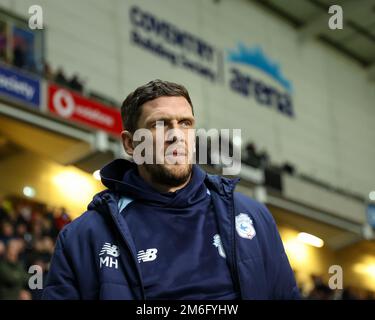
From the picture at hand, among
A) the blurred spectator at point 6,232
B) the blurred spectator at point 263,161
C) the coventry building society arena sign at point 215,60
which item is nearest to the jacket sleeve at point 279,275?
the blurred spectator at point 6,232

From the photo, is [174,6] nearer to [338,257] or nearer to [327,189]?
Answer: [327,189]

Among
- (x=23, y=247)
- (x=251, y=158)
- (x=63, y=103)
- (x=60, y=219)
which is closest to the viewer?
(x=23, y=247)

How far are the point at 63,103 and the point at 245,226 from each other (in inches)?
446

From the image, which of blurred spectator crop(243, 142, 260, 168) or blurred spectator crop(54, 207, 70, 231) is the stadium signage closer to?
blurred spectator crop(54, 207, 70, 231)

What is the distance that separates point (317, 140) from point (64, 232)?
73.7 ft

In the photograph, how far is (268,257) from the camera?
2.17 m

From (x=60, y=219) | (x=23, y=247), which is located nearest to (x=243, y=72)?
(x=60, y=219)

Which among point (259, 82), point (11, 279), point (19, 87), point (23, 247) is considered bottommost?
point (11, 279)

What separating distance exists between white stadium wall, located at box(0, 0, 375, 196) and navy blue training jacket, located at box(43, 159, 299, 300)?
13.9 metres

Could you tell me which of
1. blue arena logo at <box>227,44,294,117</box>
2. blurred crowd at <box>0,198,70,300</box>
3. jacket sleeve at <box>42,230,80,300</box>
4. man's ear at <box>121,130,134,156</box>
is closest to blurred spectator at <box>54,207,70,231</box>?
blurred crowd at <box>0,198,70,300</box>

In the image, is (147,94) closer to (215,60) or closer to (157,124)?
(157,124)

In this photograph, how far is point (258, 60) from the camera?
23.2 metres

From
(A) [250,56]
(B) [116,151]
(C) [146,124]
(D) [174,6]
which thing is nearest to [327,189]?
(A) [250,56]

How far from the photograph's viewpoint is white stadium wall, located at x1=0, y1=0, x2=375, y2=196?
17484 mm
